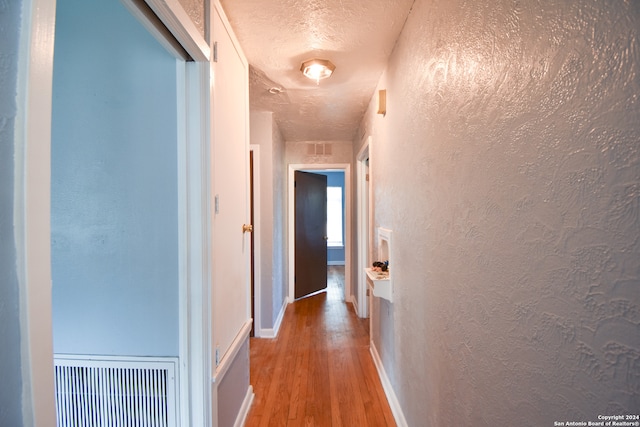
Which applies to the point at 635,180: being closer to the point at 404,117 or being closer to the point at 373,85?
the point at 404,117

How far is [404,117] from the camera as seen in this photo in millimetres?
1636

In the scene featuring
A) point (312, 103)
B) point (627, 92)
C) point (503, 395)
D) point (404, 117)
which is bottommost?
point (503, 395)

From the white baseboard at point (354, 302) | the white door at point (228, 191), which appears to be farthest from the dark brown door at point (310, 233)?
the white door at point (228, 191)

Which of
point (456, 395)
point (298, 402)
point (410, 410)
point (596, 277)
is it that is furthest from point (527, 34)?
point (298, 402)

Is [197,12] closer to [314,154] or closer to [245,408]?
[245,408]

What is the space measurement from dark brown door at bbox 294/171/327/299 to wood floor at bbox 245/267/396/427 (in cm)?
78

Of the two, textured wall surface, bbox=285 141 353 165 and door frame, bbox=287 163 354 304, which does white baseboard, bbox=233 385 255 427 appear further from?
textured wall surface, bbox=285 141 353 165

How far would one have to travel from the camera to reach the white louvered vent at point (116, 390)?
4.08 ft

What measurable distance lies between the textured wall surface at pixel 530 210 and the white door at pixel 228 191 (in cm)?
95

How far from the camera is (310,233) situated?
450 cm

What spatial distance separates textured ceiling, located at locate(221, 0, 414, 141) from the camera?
148cm

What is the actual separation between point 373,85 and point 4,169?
2.36m

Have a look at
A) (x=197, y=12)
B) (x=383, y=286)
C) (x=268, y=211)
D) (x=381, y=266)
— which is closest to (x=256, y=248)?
(x=268, y=211)

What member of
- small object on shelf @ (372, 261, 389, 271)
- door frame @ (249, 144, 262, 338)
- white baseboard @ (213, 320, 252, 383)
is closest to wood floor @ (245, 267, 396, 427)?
door frame @ (249, 144, 262, 338)
